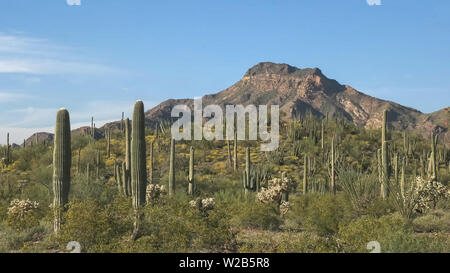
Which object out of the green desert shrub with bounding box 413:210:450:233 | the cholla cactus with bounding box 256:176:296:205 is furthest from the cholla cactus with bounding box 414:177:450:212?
the cholla cactus with bounding box 256:176:296:205

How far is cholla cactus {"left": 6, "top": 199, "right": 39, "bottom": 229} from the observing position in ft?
50.9

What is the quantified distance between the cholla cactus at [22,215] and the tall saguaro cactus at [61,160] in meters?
1.35

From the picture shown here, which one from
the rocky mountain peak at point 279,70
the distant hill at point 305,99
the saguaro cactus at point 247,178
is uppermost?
the rocky mountain peak at point 279,70

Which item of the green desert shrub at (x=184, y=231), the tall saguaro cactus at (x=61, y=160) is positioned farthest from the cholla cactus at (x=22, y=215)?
the green desert shrub at (x=184, y=231)

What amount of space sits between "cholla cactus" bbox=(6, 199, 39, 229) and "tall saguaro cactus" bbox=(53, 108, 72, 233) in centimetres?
135

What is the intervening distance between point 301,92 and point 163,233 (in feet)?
387

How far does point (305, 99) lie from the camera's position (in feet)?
405

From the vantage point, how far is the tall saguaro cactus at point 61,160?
1509 cm

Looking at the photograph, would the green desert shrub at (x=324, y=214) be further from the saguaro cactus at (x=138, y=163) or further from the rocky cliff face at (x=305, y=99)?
the rocky cliff face at (x=305, y=99)

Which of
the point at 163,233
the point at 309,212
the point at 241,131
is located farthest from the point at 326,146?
the point at 163,233

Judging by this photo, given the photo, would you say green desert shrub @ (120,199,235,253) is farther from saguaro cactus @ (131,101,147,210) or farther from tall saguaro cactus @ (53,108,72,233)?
tall saguaro cactus @ (53,108,72,233)

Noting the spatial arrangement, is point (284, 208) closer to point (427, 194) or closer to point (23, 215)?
point (427, 194)

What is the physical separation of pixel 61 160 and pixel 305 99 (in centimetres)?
11189
